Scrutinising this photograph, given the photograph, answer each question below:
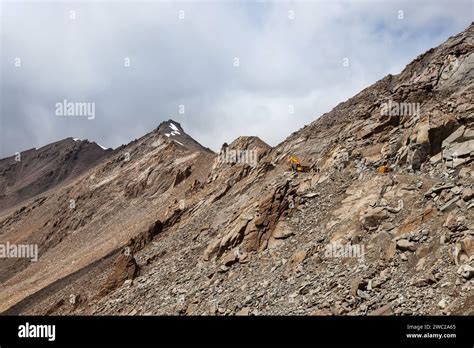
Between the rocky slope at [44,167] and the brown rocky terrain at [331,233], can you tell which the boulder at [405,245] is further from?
the rocky slope at [44,167]

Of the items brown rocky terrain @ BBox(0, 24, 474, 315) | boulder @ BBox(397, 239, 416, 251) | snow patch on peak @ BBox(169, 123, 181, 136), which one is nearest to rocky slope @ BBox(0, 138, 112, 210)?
snow patch on peak @ BBox(169, 123, 181, 136)

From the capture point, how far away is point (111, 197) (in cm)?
7412

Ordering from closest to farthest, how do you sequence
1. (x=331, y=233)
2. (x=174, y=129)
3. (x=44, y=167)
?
(x=331, y=233) → (x=174, y=129) → (x=44, y=167)

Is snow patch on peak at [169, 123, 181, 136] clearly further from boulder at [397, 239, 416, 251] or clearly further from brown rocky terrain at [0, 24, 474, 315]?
boulder at [397, 239, 416, 251]

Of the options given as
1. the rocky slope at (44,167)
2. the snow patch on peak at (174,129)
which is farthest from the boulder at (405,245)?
the rocky slope at (44,167)

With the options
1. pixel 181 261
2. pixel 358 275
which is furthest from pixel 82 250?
pixel 358 275

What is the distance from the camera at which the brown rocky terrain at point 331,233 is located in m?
17.9

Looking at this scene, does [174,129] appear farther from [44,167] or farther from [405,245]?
[405,245]

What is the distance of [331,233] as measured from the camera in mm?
23359

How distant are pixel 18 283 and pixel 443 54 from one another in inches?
1961

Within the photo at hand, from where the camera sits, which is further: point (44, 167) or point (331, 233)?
point (44, 167)

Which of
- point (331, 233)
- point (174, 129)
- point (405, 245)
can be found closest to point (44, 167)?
point (174, 129)

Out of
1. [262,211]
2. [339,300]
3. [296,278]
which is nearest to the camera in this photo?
[339,300]

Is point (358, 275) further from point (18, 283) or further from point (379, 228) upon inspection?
point (18, 283)
